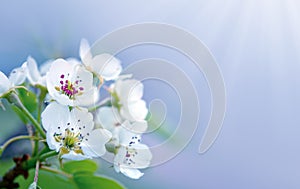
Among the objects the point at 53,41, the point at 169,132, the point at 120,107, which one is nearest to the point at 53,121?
the point at 120,107

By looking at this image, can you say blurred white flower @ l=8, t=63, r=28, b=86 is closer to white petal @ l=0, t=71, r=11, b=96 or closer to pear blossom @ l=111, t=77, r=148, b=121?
white petal @ l=0, t=71, r=11, b=96

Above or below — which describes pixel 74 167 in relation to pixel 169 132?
below

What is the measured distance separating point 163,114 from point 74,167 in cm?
27

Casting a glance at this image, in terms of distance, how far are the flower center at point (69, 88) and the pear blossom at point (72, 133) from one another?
0.05 metres

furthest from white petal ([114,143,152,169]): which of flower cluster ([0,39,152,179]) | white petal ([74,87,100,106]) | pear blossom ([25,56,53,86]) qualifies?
pear blossom ([25,56,53,86])

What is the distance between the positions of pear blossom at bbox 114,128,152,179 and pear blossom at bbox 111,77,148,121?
0.14 metres

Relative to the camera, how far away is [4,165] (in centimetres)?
148

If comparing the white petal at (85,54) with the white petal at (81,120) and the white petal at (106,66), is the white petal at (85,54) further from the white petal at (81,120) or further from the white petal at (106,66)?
the white petal at (81,120)

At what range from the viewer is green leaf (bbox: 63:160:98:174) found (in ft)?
4.35

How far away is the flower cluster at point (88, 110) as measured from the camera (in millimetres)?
1085

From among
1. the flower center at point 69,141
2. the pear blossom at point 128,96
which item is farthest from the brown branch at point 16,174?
the pear blossom at point 128,96

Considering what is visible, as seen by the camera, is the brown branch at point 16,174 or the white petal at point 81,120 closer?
the white petal at point 81,120

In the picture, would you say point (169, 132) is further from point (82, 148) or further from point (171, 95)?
point (82, 148)

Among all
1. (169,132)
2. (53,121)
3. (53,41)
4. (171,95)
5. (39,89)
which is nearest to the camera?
(53,121)
